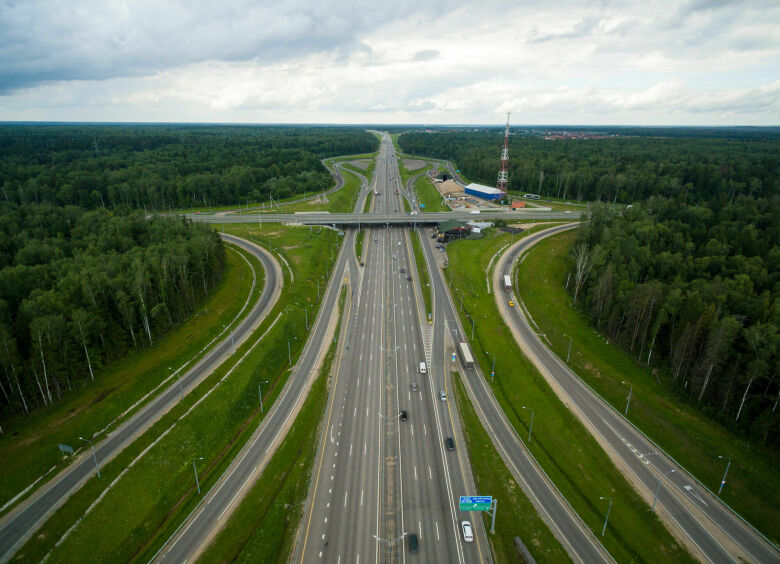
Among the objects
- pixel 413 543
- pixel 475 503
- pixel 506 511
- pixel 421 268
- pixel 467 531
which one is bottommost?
pixel 506 511

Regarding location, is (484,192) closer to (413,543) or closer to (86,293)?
(86,293)

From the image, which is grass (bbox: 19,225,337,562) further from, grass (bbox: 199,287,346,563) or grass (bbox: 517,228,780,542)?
grass (bbox: 517,228,780,542)

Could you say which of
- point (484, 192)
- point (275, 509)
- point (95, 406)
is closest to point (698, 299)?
point (275, 509)

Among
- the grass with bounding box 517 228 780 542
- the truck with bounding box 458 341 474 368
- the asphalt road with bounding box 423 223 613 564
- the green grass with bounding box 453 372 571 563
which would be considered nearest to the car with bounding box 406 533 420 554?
the green grass with bounding box 453 372 571 563

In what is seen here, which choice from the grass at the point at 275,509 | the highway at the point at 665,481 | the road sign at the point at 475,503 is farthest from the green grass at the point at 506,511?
the grass at the point at 275,509

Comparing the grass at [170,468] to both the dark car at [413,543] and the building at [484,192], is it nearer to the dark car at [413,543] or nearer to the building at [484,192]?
the dark car at [413,543]

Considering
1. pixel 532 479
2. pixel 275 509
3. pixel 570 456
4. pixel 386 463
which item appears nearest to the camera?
pixel 275 509
